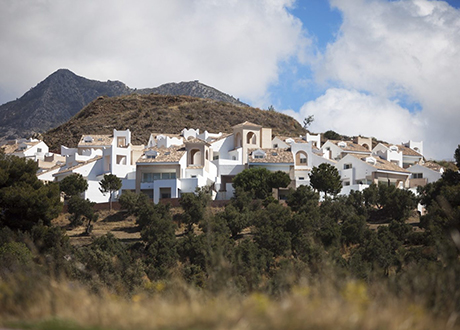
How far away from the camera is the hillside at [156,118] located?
83.2 m

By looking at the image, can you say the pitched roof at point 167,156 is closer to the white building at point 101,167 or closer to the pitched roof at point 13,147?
the white building at point 101,167

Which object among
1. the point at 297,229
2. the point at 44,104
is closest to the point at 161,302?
the point at 297,229

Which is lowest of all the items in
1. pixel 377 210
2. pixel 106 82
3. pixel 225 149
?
pixel 377 210

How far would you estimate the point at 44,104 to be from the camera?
144 metres

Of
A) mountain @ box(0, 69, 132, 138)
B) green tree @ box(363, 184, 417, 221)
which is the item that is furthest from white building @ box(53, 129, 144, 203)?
mountain @ box(0, 69, 132, 138)

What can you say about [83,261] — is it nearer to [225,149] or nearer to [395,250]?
[395,250]

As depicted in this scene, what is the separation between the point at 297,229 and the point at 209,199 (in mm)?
10597

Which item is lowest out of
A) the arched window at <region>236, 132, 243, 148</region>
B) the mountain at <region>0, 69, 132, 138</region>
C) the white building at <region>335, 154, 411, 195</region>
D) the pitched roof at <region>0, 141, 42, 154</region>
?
the white building at <region>335, 154, 411, 195</region>

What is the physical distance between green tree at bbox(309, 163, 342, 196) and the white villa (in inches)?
89.4

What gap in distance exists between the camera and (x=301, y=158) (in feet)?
182

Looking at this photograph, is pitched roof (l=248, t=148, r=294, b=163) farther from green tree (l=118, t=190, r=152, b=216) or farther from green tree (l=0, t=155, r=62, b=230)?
green tree (l=0, t=155, r=62, b=230)

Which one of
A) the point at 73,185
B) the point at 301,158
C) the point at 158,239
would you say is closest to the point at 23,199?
the point at 158,239

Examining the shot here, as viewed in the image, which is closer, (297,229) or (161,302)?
(161,302)

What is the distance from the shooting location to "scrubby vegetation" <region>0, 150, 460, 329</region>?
22.6ft
